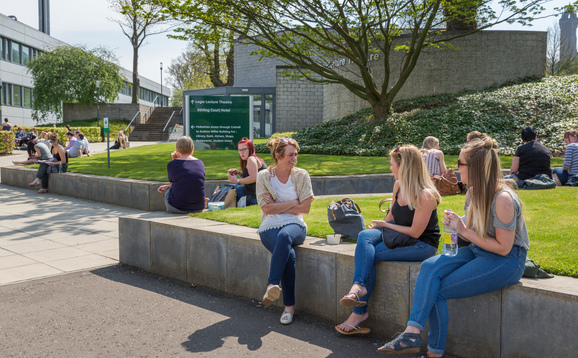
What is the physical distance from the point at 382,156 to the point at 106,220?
31.5ft

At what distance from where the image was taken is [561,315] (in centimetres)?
332

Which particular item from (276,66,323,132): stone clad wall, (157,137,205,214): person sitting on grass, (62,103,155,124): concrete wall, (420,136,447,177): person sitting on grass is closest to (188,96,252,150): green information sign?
(420,136,447,177): person sitting on grass

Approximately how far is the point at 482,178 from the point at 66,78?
47746mm

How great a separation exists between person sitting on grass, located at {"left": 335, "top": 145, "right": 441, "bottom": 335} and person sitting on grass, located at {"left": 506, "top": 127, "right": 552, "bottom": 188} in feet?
19.9

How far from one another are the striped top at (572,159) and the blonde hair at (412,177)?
6.73m

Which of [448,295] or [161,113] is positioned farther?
[161,113]

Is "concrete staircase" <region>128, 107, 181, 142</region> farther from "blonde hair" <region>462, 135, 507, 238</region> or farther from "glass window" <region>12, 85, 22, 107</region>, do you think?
"blonde hair" <region>462, 135, 507, 238</region>

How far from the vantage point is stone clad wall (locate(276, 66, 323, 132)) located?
3466 cm

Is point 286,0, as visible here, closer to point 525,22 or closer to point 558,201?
point 525,22

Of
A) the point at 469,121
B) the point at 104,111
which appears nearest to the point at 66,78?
the point at 104,111

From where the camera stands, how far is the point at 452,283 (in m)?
3.67

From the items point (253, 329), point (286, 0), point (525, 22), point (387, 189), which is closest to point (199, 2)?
point (286, 0)

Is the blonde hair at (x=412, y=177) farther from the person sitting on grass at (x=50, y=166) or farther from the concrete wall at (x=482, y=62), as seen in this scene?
the concrete wall at (x=482, y=62)

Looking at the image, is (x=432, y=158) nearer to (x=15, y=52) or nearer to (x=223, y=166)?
(x=223, y=166)
